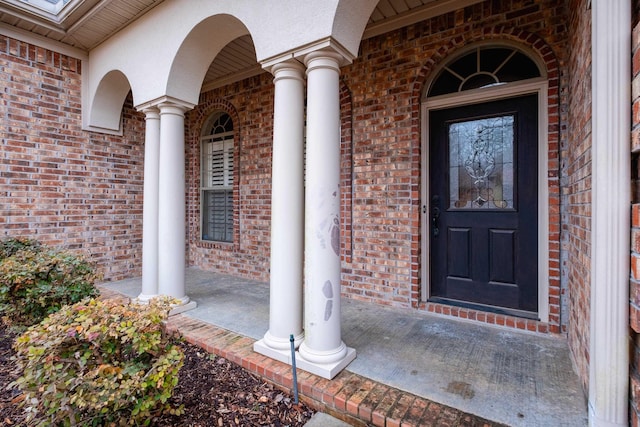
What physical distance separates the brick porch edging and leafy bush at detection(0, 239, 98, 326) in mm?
1496

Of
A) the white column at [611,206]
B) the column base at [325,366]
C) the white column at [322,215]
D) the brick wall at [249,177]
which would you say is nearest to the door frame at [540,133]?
the white column at [611,206]

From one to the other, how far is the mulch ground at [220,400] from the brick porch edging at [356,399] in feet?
0.23

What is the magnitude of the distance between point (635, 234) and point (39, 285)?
156 inches

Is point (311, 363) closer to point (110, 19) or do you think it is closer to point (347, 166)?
point (347, 166)

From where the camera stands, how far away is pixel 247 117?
470 cm

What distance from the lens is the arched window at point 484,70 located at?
114 inches

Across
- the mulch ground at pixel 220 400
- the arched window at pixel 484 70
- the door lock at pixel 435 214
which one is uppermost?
the arched window at pixel 484 70

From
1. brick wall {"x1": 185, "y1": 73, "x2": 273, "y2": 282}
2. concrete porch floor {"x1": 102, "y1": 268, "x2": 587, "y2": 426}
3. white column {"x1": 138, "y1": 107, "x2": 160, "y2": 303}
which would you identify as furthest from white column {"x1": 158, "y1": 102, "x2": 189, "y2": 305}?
brick wall {"x1": 185, "y1": 73, "x2": 273, "y2": 282}

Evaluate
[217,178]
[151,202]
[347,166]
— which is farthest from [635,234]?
[217,178]

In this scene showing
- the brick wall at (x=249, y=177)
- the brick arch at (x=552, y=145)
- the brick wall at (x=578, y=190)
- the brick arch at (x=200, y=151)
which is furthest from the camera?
the brick arch at (x=200, y=151)

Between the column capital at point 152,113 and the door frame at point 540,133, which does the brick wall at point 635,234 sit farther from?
the column capital at point 152,113

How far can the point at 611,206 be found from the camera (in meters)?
1.36

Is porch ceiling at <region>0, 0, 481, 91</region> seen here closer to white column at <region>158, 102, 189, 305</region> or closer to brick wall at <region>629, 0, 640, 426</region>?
white column at <region>158, 102, 189, 305</region>

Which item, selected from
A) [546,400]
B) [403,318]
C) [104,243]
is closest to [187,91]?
[104,243]
